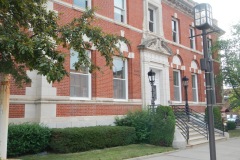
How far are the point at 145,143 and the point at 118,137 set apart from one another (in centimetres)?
178

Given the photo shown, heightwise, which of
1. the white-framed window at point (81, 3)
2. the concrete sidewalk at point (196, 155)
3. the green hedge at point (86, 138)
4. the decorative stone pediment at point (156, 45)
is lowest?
the concrete sidewalk at point (196, 155)

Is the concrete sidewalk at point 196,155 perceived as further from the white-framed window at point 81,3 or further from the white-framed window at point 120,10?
the white-framed window at point 120,10

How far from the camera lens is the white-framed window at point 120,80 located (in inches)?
595

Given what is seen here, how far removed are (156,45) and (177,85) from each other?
13.2ft

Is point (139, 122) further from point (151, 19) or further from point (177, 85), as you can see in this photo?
point (151, 19)

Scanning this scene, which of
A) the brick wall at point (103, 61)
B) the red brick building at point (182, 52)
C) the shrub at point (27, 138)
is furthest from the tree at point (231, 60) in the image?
the shrub at point (27, 138)

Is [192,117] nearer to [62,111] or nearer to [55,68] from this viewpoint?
[62,111]

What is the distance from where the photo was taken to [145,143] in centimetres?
1367

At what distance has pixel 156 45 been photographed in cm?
1772

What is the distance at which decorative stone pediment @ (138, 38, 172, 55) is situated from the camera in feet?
54.9

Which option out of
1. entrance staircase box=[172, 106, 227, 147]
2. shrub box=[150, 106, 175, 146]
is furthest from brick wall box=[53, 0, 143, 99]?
entrance staircase box=[172, 106, 227, 147]

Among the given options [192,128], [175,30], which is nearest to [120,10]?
[175,30]

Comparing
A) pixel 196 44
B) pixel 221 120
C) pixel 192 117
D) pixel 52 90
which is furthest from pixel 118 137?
pixel 196 44

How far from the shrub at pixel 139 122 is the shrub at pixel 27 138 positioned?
456 centimetres
